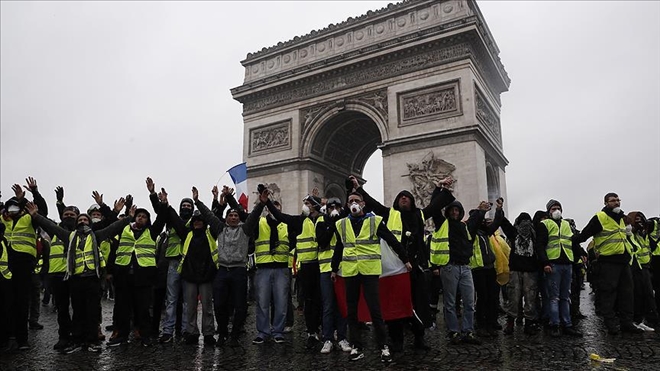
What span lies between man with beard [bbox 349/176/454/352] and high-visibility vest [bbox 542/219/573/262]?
6.57ft

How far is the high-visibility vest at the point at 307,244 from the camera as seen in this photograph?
6598 millimetres

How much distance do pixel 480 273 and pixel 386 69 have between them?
15871mm

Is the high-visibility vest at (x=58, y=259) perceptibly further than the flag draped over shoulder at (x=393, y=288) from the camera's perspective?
Yes

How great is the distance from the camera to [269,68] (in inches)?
997

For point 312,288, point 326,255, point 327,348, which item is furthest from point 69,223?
point 327,348

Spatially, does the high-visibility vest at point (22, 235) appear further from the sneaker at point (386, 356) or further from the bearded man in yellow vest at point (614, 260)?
the bearded man in yellow vest at point (614, 260)

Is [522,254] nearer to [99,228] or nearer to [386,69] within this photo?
[99,228]

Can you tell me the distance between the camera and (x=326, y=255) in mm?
6148

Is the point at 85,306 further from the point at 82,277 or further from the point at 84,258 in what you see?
the point at 84,258

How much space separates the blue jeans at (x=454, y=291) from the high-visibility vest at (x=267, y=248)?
2.19 metres

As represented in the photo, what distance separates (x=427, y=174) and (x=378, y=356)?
14545mm

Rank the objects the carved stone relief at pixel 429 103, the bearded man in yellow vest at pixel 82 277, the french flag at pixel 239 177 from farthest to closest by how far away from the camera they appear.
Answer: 1. the carved stone relief at pixel 429 103
2. the french flag at pixel 239 177
3. the bearded man in yellow vest at pixel 82 277

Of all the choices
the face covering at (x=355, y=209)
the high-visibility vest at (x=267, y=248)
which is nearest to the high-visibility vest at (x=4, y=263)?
the high-visibility vest at (x=267, y=248)

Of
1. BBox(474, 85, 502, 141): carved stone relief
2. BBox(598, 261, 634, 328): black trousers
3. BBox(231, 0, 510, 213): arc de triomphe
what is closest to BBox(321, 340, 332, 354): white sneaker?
BBox(598, 261, 634, 328): black trousers
